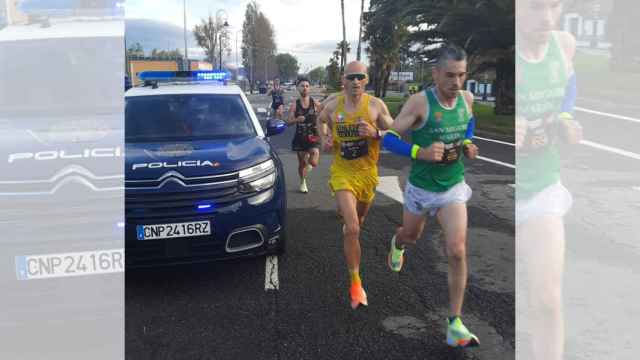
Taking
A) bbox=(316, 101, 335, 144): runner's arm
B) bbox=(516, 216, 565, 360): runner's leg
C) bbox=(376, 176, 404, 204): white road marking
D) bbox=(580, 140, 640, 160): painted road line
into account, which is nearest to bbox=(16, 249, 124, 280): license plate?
bbox=(316, 101, 335, 144): runner's arm

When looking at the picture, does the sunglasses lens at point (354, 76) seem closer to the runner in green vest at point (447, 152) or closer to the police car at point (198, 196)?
the runner in green vest at point (447, 152)

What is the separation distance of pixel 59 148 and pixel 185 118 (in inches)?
62.6

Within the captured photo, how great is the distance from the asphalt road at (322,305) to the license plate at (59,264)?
0.51 metres

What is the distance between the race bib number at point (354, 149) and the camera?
4.57m

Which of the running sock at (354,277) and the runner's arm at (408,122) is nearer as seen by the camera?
the runner's arm at (408,122)

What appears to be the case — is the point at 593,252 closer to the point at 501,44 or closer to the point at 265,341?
the point at 265,341

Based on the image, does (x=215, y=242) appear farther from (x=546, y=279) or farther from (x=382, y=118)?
(x=546, y=279)

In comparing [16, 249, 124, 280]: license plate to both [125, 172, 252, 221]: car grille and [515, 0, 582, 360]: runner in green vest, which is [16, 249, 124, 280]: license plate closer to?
[125, 172, 252, 221]: car grille

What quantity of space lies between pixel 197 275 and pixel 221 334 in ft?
4.32

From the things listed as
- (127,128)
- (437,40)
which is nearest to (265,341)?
(127,128)

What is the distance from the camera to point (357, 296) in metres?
4.30

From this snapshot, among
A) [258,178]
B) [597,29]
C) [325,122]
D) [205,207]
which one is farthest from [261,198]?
[597,29]

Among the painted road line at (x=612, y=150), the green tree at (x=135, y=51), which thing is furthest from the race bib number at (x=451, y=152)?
the green tree at (x=135, y=51)

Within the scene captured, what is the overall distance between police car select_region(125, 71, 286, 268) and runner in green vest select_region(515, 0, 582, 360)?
7.28 ft
